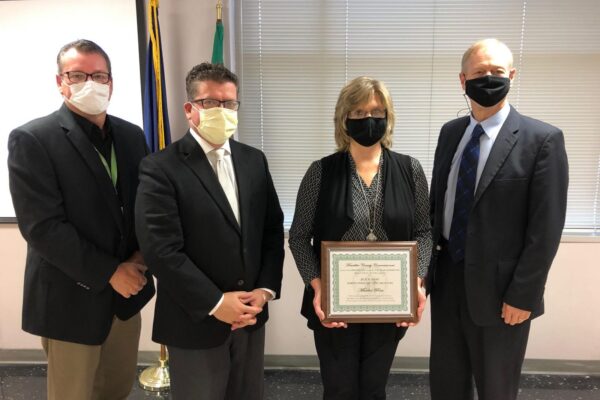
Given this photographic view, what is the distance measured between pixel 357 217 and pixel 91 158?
1084 millimetres

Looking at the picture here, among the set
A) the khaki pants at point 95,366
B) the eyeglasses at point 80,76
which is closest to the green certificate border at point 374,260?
the khaki pants at point 95,366

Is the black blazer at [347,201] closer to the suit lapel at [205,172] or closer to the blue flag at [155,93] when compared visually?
the suit lapel at [205,172]

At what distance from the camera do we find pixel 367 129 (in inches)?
66.1

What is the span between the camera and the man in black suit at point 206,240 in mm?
1515

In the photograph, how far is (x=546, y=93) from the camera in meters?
2.74

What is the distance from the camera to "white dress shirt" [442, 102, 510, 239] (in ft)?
5.79

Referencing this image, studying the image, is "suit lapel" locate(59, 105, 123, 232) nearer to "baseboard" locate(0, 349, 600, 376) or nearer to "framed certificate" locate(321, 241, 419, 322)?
"framed certificate" locate(321, 241, 419, 322)

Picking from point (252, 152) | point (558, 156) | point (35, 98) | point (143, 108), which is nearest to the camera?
point (558, 156)

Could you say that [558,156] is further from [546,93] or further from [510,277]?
[546,93]

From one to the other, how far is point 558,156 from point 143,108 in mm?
2182

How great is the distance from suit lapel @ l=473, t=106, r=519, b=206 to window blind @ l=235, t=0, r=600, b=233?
1126 mm

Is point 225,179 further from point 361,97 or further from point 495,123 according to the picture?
point 495,123

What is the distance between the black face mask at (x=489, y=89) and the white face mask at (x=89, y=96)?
1.50 meters

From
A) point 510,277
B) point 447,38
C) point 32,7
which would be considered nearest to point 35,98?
point 32,7
